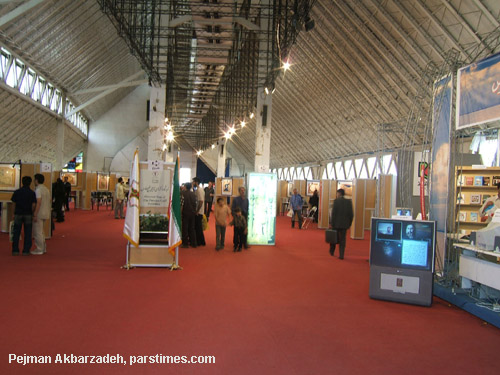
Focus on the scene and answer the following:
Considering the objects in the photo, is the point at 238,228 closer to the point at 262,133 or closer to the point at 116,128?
the point at 262,133

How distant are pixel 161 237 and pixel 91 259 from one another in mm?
1737

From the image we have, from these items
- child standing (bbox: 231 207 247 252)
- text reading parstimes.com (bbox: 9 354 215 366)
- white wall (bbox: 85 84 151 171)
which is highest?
white wall (bbox: 85 84 151 171)

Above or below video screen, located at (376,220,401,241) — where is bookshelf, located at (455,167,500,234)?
above

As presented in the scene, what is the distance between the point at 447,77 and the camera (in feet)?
24.4

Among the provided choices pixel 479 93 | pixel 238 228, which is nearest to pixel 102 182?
pixel 238 228

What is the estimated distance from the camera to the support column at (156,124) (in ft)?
47.4

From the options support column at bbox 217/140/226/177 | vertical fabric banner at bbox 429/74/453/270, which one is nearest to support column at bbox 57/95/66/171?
support column at bbox 217/140/226/177

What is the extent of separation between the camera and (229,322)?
521 cm

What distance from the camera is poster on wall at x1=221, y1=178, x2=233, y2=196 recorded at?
23172 mm

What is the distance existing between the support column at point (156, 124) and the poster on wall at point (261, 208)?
3596mm

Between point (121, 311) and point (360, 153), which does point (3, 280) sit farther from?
point (360, 153)

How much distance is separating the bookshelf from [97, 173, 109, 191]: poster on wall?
19.3 meters

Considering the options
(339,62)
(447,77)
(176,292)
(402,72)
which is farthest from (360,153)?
(176,292)

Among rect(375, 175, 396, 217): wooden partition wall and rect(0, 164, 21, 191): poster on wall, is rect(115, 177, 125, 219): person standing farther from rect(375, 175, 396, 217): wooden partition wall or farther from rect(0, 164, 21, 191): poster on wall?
rect(375, 175, 396, 217): wooden partition wall
